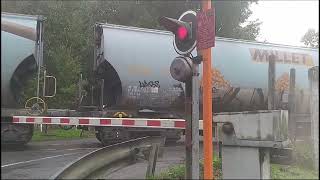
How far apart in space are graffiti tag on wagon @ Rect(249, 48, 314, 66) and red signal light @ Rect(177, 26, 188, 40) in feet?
28.0

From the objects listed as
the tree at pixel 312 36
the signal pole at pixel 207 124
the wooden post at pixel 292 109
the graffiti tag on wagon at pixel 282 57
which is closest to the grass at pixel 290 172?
the wooden post at pixel 292 109

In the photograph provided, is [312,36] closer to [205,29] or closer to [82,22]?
[205,29]

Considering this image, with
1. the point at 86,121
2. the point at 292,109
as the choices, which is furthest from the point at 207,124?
the point at 86,121

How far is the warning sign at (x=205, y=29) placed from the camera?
523 cm

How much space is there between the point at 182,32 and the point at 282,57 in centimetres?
917

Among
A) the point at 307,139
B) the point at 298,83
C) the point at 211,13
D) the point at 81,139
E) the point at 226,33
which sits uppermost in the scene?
the point at 226,33

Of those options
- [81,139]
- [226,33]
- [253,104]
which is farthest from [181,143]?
[226,33]

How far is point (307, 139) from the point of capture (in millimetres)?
5418

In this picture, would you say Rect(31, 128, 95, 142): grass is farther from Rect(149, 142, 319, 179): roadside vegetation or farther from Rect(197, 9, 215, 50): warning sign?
Rect(197, 9, 215, 50): warning sign

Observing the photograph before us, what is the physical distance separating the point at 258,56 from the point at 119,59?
4.51 meters

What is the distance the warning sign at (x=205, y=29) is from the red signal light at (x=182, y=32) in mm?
179

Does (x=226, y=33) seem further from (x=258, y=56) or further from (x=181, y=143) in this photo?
(x=181, y=143)

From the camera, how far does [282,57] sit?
14.1 meters

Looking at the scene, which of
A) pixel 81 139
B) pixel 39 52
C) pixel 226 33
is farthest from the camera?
pixel 226 33
